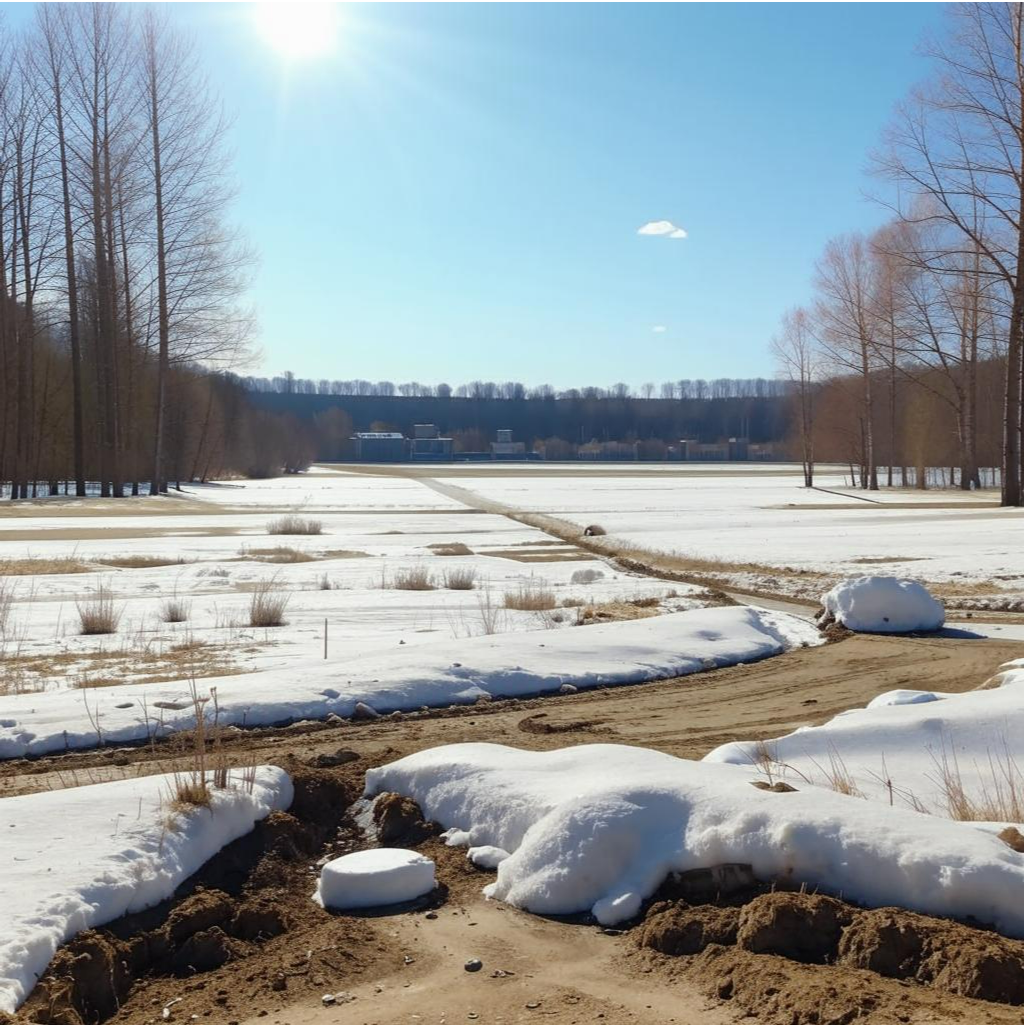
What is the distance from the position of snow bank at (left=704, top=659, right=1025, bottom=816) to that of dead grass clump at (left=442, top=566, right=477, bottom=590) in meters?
11.9

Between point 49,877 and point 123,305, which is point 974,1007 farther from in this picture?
point 123,305

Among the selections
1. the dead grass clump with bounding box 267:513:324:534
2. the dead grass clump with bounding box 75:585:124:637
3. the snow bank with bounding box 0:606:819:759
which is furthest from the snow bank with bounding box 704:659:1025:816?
the dead grass clump with bounding box 267:513:324:534

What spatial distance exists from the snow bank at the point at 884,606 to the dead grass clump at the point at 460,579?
26.6 ft

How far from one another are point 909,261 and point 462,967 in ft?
45.3

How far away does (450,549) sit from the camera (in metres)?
25.6

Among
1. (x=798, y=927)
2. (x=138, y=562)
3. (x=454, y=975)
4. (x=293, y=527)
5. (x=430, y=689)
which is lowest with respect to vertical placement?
(x=454, y=975)

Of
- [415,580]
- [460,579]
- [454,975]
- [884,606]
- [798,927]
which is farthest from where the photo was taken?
[460,579]

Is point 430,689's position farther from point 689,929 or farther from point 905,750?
point 689,929

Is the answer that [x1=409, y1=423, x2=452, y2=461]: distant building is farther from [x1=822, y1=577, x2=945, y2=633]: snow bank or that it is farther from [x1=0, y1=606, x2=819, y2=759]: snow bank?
[x1=822, y1=577, x2=945, y2=633]: snow bank

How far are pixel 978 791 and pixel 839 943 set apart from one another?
1.15 m

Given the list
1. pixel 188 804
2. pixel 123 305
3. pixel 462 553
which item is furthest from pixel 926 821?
pixel 123 305

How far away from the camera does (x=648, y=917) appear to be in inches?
192

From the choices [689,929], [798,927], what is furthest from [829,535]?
[798,927]

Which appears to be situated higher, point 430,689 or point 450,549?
point 450,549
